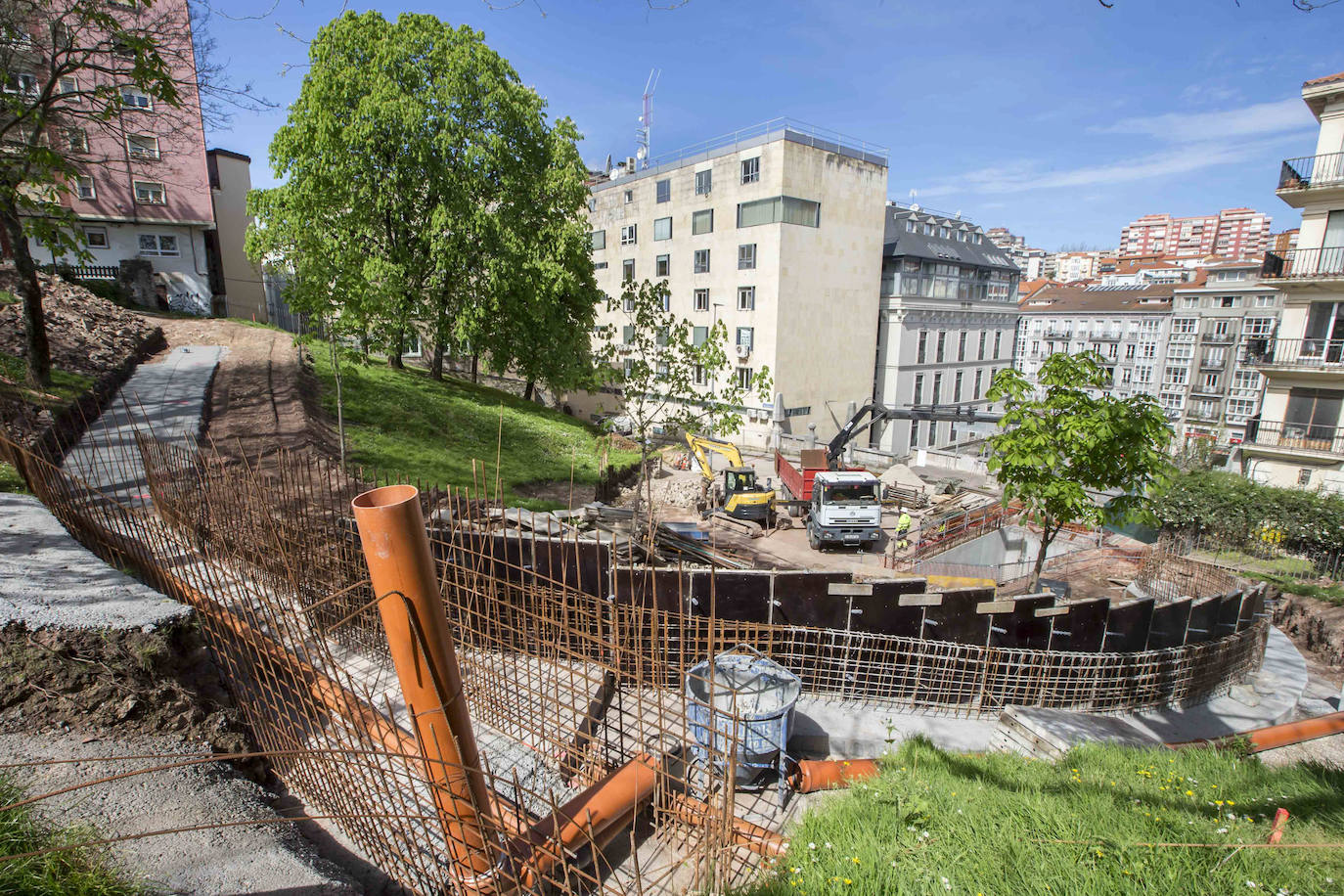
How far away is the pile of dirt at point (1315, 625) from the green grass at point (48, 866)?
1825 centimetres

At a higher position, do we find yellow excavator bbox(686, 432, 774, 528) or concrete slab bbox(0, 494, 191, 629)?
concrete slab bbox(0, 494, 191, 629)

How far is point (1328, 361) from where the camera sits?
59.8 feet

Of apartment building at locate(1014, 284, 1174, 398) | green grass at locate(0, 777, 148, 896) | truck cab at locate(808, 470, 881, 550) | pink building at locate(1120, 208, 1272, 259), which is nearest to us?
green grass at locate(0, 777, 148, 896)

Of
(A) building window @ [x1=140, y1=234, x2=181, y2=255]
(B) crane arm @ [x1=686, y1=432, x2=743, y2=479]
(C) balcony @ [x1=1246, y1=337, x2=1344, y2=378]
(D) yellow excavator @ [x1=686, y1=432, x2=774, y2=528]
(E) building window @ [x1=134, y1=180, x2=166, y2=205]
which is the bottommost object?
(D) yellow excavator @ [x1=686, y1=432, x2=774, y2=528]

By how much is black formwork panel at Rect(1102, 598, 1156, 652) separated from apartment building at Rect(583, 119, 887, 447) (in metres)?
21.9

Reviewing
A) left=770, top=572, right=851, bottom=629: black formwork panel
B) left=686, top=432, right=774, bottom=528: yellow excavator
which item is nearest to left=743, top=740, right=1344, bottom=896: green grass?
left=770, top=572, right=851, bottom=629: black formwork panel

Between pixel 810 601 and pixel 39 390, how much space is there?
13.7m

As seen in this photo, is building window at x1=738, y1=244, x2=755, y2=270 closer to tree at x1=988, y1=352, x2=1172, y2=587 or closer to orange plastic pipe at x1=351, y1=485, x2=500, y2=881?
tree at x1=988, y1=352, x2=1172, y2=587

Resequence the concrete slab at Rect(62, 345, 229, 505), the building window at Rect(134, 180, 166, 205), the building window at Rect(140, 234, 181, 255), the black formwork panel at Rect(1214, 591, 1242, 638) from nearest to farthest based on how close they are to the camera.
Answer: the concrete slab at Rect(62, 345, 229, 505) < the black formwork panel at Rect(1214, 591, 1242, 638) < the building window at Rect(134, 180, 166, 205) < the building window at Rect(140, 234, 181, 255)

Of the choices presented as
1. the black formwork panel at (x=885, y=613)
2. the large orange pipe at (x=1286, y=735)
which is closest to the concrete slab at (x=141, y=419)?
the black formwork panel at (x=885, y=613)

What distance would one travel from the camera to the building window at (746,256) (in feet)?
98.5

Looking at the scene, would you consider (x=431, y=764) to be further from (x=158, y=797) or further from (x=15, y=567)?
(x=15, y=567)

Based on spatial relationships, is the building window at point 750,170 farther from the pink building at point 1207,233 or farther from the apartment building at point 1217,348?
the pink building at point 1207,233

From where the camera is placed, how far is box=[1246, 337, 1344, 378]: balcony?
18.1 meters
